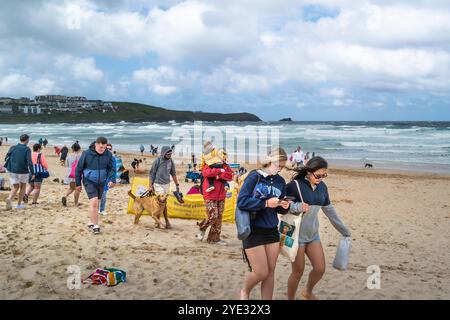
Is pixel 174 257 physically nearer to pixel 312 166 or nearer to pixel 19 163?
pixel 312 166

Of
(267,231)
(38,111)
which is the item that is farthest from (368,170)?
(38,111)

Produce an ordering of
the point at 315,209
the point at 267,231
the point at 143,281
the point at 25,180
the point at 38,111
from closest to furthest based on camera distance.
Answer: the point at 267,231
the point at 315,209
the point at 143,281
the point at 25,180
the point at 38,111

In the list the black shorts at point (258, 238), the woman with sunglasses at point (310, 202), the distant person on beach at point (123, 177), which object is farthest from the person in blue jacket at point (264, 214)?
the distant person on beach at point (123, 177)

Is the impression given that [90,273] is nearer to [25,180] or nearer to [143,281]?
[143,281]

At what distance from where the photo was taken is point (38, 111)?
5797 inches

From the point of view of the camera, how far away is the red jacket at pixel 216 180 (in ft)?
20.7

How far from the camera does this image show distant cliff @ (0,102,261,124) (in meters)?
126

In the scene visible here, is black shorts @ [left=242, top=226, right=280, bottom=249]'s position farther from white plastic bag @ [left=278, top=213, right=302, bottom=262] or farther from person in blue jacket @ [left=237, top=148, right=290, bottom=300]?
white plastic bag @ [left=278, top=213, right=302, bottom=262]

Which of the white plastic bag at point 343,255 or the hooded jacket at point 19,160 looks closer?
the white plastic bag at point 343,255

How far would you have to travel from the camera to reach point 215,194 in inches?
256

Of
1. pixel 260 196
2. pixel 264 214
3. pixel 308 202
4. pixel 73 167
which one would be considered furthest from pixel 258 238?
pixel 73 167

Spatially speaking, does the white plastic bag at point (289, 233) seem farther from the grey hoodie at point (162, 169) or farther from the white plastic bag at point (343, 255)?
the grey hoodie at point (162, 169)

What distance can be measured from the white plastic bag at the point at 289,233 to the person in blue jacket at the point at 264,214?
0.49 feet
